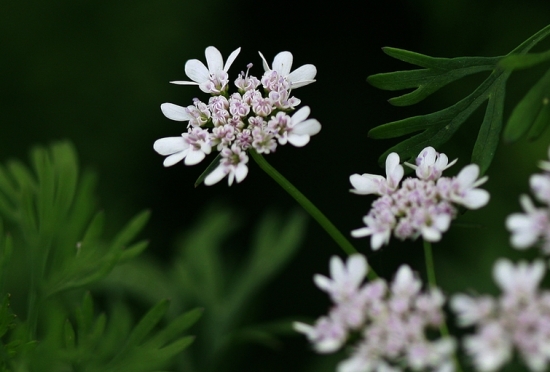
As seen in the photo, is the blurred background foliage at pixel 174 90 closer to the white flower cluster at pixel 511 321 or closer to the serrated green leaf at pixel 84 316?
the serrated green leaf at pixel 84 316

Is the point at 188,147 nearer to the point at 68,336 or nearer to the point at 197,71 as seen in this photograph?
the point at 197,71

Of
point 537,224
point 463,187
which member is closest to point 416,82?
point 463,187

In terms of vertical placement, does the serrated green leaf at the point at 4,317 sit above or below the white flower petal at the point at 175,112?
below

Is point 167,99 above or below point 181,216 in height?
above

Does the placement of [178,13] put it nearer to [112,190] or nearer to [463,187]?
[112,190]

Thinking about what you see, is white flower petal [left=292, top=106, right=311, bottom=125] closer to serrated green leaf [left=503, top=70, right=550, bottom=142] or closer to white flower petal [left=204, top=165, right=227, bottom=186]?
white flower petal [left=204, top=165, right=227, bottom=186]

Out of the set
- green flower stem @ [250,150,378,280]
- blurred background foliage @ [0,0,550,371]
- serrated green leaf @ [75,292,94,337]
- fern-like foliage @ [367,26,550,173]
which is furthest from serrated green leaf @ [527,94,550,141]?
blurred background foliage @ [0,0,550,371]

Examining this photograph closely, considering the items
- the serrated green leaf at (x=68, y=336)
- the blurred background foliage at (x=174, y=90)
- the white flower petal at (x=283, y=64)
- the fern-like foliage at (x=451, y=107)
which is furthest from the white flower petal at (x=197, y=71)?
the blurred background foliage at (x=174, y=90)
